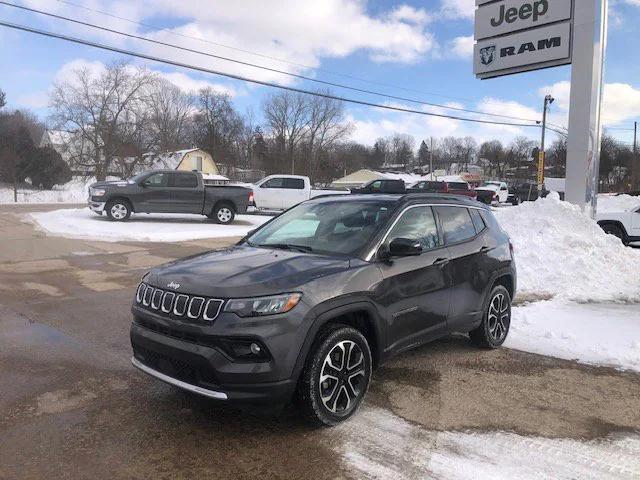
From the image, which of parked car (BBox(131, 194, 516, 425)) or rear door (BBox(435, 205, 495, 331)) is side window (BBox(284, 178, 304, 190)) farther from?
parked car (BBox(131, 194, 516, 425))

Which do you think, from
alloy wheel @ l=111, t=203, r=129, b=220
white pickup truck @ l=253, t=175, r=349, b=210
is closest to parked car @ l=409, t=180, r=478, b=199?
white pickup truck @ l=253, t=175, r=349, b=210

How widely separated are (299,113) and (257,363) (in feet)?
293

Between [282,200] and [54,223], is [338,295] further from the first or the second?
[282,200]

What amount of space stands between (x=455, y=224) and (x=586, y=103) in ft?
33.4

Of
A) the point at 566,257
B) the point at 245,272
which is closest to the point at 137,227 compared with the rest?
the point at 566,257

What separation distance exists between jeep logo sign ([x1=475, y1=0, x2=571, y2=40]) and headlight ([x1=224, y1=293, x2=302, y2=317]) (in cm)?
1408

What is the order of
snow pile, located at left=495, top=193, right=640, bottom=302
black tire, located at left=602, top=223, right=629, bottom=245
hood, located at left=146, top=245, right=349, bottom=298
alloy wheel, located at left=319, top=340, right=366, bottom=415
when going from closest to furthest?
hood, located at left=146, top=245, right=349, bottom=298 < alloy wheel, located at left=319, top=340, right=366, bottom=415 < snow pile, located at left=495, top=193, right=640, bottom=302 < black tire, located at left=602, top=223, right=629, bottom=245

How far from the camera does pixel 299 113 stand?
89750 millimetres

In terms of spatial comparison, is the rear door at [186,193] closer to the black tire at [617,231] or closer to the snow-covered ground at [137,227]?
the snow-covered ground at [137,227]

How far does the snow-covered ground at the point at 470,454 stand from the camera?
128 inches

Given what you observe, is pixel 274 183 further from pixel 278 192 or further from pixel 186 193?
pixel 186 193

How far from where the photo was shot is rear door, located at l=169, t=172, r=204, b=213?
19.0 meters

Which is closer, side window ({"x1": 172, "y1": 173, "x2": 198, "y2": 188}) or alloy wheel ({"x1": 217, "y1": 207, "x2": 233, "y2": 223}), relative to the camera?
side window ({"x1": 172, "y1": 173, "x2": 198, "y2": 188})

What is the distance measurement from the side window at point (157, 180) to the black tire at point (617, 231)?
14.5 metres
